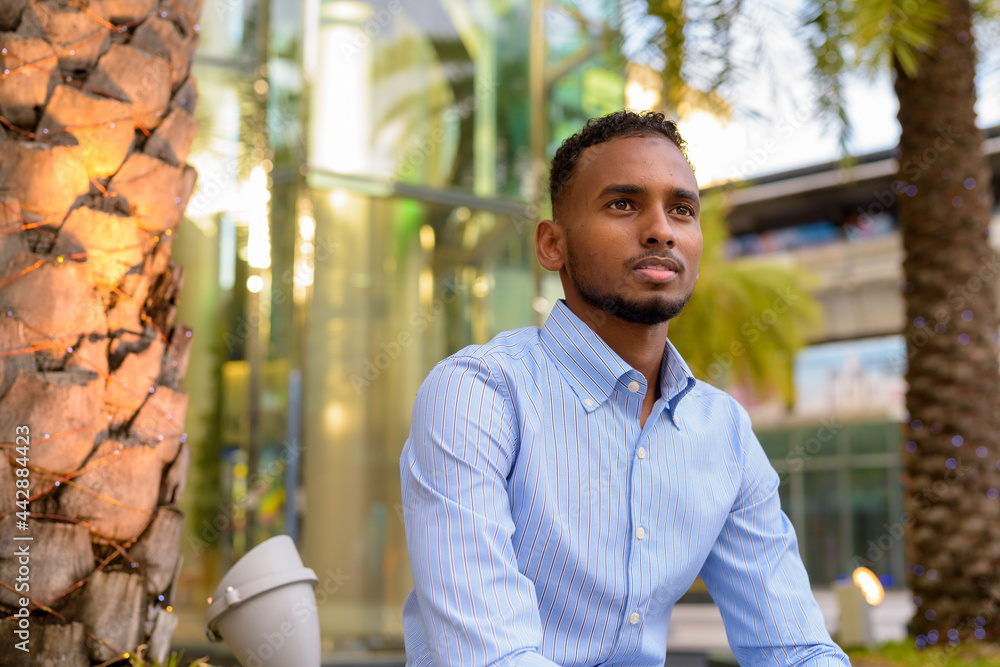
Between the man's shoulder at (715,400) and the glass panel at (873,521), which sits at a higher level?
the man's shoulder at (715,400)

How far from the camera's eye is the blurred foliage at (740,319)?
1612 centimetres

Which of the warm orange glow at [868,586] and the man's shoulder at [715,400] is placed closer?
the man's shoulder at [715,400]

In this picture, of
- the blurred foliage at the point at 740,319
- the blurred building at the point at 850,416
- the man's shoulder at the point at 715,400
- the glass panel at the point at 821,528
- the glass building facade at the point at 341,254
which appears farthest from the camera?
the glass panel at the point at 821,528

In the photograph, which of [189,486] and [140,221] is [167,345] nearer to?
[140,221]

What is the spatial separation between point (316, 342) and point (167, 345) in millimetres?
4861

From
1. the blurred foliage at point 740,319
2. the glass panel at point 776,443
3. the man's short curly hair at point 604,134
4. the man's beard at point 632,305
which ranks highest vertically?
the blurred foliage at point 740,319

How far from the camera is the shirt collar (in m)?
1.80

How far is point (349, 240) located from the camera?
7871 mm

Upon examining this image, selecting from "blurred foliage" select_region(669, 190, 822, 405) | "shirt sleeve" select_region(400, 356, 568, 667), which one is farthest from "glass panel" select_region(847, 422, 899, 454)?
"shirt sleeve" select_region(400, 356, 568, 667)

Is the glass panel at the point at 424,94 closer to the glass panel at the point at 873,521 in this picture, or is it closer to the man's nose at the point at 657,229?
the man's nose at the point at 657,229

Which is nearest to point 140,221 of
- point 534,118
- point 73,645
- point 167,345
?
point 167,345

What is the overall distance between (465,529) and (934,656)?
16.2 ft

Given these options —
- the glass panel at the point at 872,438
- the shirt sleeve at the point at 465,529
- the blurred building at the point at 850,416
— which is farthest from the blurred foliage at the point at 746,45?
the glass panel at the point at 872,438

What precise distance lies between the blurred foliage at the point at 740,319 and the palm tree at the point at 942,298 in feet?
28.3
